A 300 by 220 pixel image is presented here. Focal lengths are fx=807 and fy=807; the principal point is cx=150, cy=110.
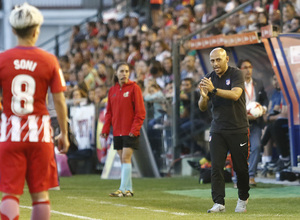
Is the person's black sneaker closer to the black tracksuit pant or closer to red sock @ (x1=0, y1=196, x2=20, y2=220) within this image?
the black tracksuit pant

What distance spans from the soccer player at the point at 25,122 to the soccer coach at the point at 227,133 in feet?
12.4

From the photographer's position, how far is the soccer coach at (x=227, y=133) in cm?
1001

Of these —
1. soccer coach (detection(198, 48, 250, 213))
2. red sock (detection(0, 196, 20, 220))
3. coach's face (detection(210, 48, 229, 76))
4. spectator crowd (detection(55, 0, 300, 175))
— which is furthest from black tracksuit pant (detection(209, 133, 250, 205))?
spectator crowd (detection(55, 0, 300, 175))

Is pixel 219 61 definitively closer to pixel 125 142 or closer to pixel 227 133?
pixel 227 133

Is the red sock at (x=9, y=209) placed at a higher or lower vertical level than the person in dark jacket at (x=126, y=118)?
lower

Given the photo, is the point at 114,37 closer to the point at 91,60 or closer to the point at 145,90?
the point at 91,60

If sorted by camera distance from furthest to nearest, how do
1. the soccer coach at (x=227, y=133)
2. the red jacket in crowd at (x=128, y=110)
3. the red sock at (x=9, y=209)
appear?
the red jacket in crowd at (x=128, y=110) → the soccer coach at (x=227, y=133) → the red sock at (x=9, y=209)

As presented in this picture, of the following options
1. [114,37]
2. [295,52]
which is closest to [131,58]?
[114,37]

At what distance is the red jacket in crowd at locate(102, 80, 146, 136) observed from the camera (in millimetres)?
12492

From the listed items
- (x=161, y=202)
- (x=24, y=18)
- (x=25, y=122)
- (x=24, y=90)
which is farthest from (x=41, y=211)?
(x=161, y=202)

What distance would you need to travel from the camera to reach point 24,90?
21.0 feet

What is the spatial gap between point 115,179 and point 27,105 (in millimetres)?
11090

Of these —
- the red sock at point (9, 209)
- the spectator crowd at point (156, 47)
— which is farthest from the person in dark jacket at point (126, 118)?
the red sock at point (9, 209)

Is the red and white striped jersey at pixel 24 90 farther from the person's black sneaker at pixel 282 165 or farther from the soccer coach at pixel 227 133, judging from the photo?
the person's black sneaker at pixel 282 165
